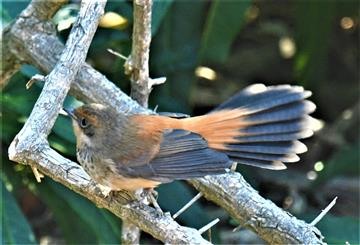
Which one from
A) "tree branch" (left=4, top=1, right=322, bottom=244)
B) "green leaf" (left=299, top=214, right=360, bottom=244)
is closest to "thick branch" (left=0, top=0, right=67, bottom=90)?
"tree branch" (left=4, top=1, right=322, bottom=244)

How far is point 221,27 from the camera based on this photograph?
175 inches

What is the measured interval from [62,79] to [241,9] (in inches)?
68.6

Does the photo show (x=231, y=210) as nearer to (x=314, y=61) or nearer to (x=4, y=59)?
(x=4, y=59)

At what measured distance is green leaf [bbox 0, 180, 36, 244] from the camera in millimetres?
3701

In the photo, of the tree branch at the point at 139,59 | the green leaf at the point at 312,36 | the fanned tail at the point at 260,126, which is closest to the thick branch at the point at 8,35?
the tree branch at the point at 139,59

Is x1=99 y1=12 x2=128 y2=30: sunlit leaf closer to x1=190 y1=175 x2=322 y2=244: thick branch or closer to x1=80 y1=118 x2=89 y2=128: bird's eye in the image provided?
x1=80 y1=118 x2=89 y2=128: bird's eye

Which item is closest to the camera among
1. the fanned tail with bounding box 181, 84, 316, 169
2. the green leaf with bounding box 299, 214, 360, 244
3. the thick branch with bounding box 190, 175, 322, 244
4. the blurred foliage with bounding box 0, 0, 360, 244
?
the thick branch with bounding box 190, 175, 322, 244

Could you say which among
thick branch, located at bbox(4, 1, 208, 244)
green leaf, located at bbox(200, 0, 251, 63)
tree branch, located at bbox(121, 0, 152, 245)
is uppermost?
green leaf, located at bbox(200, 0, 251, 63)

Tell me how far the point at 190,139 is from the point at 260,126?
1.07 ft

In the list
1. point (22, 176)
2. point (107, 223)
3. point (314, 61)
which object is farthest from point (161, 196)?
point (314, 61)

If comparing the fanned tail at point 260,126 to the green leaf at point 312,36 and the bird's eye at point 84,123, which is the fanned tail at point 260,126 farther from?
the green leaf at point 312,36

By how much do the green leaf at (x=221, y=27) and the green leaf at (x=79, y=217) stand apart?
3.55 feet

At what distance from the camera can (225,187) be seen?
119 inches

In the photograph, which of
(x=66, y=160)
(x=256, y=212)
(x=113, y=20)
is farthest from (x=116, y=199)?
(x=113, y=20)
